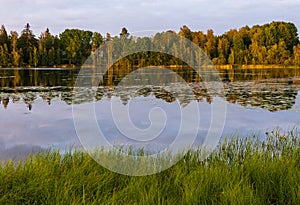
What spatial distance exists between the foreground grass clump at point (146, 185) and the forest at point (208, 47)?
164 ft

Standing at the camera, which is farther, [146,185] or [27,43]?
[27,43]

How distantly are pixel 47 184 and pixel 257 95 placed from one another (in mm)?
11882

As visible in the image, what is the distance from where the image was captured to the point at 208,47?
56.7 m

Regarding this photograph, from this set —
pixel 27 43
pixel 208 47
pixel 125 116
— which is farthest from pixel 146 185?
pixel 27 43

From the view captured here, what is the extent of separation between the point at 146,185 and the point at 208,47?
55.0m

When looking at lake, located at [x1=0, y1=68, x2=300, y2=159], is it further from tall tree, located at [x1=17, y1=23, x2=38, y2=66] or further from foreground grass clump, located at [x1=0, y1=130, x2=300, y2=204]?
tall tree, located at [x1=17, y1=23, x2=38, y2=66]

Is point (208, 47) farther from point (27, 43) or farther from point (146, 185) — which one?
point (146, 185)

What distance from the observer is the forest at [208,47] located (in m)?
55.0

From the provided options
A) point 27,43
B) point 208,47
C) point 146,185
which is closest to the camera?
point 146,185

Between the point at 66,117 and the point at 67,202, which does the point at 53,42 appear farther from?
the point at 67,202

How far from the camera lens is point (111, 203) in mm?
3133

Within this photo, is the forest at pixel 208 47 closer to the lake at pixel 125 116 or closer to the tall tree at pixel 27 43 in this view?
the tall tree at pixel 27 43

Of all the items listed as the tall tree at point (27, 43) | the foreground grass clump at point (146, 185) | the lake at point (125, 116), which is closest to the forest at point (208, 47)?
the tall tree at point (27, 43)

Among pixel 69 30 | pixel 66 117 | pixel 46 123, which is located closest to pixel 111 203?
pixel 46 123
